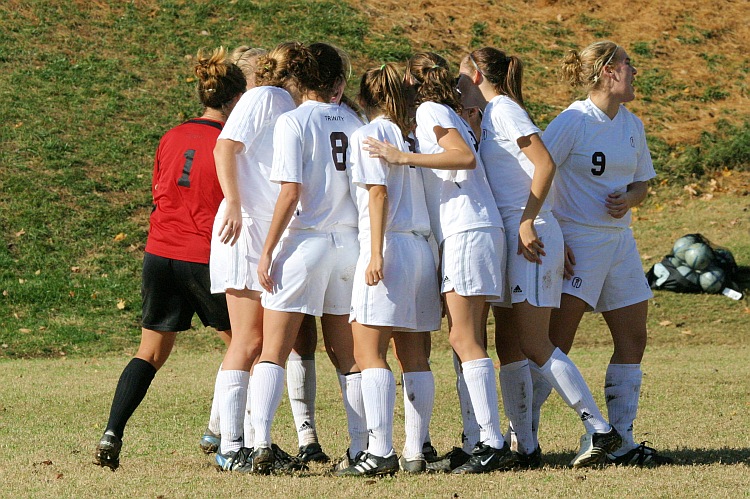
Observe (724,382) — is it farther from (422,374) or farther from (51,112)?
(51,112)

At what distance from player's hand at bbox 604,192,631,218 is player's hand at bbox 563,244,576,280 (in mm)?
298

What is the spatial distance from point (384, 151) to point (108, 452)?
206cm

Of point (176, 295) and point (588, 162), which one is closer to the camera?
point (588, 162)

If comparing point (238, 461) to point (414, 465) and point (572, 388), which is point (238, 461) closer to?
point (414, 465)

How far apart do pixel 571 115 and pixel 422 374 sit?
157cm

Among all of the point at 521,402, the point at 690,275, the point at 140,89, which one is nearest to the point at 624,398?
the point at 521,402

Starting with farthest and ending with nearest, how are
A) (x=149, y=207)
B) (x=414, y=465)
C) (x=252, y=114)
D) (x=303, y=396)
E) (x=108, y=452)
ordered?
1. (x=149, y=207)
2. (x=303, y=396)
3. (x=108, y=452)
4. (x=252, y=114)
5. (x=414, y=465)

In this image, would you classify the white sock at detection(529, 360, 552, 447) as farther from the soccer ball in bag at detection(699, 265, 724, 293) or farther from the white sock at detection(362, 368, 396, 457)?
the soccer ball in bag at detection(699, 265, 724, 293)

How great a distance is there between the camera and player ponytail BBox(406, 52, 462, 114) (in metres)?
5.19

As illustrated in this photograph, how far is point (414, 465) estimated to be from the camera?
202 inches

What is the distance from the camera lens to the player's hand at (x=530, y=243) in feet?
16.8

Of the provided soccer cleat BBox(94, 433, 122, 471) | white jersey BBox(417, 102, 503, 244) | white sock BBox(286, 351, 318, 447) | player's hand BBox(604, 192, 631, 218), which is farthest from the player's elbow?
soccer cleat BBox(94, 433, 122, 471)

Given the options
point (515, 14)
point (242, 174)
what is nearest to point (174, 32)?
point (515, 14)

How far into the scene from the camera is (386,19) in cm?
2142
